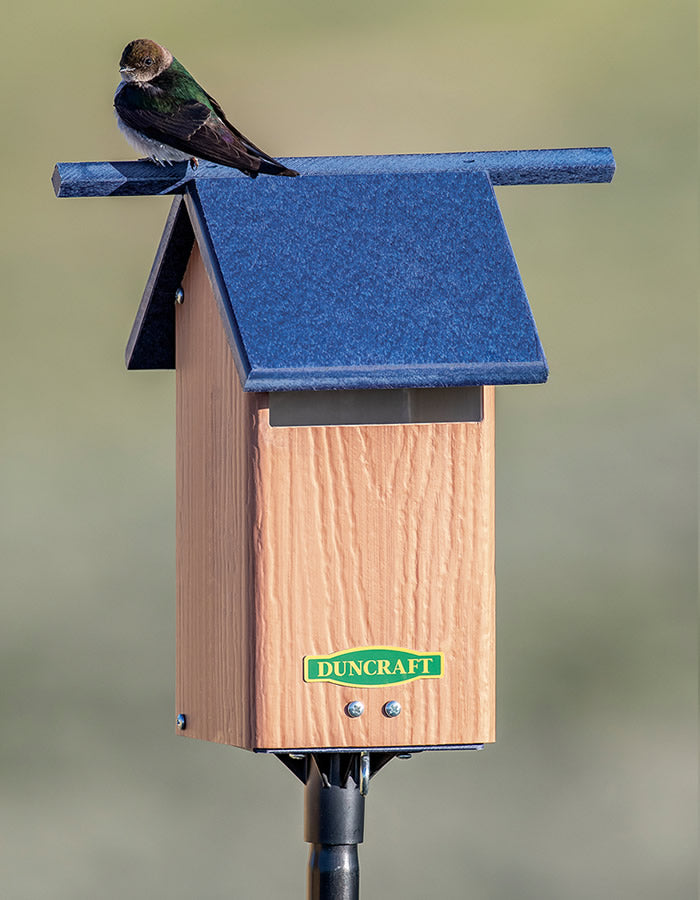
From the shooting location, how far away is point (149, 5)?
1023cm

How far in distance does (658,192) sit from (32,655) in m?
3.83

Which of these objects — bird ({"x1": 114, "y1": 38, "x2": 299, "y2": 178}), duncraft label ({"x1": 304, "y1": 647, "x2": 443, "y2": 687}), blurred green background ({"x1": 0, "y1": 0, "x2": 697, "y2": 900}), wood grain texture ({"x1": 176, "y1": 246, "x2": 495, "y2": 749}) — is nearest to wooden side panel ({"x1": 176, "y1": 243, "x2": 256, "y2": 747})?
wood grain texture ({"x1": 176, "y1": 246, "x2": 495, "y2": 749})

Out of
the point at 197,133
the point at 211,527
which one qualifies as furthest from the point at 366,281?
the point at 211,527

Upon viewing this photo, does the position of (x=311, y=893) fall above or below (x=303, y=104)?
below

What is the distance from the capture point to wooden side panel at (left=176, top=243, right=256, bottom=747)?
9.55 ft

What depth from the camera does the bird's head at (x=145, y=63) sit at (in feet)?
10.4

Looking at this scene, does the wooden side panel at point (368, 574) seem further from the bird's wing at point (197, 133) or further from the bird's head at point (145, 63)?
the bird's head at point (145, 63)

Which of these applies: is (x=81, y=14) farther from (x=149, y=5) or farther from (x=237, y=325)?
(x=237, y=325)

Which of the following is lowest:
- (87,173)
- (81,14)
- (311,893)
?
(311,893)

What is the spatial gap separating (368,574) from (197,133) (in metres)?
0.77

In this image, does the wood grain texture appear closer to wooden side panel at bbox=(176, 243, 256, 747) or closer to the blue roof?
wooden side panel at bbox=(176, 243, 256, 747)

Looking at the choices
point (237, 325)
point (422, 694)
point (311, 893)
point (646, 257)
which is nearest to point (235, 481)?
point (237, 325)

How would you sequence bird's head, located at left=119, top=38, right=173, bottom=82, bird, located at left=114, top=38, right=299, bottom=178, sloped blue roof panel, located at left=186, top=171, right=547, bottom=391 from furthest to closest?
bird's head, located at left=119, top=38, right=173, bottom=82, bird, located at left=114, top=38, right=299, bottom=178, sloped blue roof panel, located at left=186, top=171, right=547, bottom=391

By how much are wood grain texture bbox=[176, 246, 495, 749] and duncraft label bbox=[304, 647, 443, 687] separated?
0.01 m
